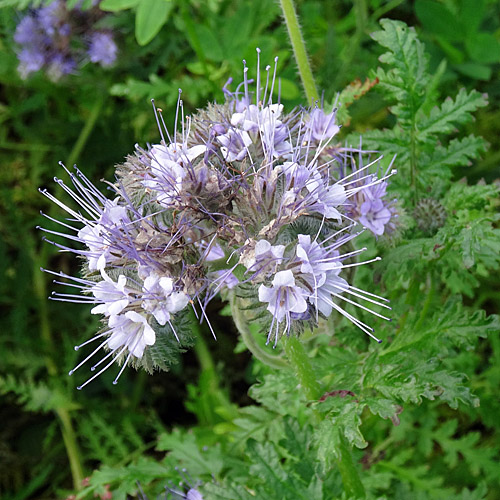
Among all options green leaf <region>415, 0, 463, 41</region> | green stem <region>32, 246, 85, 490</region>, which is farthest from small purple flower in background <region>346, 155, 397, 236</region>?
green stem <region>32, 246, 85, 490</region>

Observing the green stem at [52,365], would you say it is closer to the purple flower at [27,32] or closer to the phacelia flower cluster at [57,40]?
the phacelia flower cluster at [57,40]

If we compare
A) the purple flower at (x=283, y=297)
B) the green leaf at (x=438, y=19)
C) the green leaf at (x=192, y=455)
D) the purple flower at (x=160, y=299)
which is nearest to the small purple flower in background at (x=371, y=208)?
the purple flower at (x=283, y=297)

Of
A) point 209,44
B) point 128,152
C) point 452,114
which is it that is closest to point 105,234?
point 452,114

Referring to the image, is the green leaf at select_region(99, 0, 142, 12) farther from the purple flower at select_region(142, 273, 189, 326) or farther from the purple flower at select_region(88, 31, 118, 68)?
the purple flower at select_region(142, 273, 189, 326)

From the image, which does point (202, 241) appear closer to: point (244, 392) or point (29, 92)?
point (244, 392)

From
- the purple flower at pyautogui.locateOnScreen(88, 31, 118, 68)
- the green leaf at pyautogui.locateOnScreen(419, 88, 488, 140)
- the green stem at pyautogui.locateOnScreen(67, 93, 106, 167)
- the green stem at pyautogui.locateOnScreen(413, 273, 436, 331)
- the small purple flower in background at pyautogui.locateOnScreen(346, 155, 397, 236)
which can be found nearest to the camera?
the small purple flower in background at pyautogui.locateOnScreen(346, 155, 397, 236)
